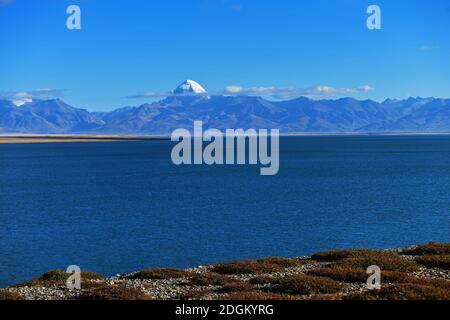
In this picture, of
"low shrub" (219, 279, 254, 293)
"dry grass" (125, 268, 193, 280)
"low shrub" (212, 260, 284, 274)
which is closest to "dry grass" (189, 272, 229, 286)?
"low shrub" (219, 279, 254, 293)

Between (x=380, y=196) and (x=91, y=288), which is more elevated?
(x=91, y=288)

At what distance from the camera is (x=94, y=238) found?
5631cm

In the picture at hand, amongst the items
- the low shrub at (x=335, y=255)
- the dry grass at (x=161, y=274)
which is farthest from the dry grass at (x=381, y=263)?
the dry grass at (x=161, y=274)

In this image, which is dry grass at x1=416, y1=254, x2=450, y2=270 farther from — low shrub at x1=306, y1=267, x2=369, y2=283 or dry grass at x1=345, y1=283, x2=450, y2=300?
dry grass at x1=345, y1=283, x2=450, y2=300

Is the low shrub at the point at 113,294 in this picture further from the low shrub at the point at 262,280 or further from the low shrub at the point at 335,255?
the low shrub at the point at 335,255

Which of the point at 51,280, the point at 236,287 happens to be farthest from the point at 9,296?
the point at 236,287

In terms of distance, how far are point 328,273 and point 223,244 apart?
27681 mm

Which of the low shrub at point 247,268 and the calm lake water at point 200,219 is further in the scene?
the calm lake water at point 200,219

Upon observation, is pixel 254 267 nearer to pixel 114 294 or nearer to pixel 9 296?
pixel 114 294

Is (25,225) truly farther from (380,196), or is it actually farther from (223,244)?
(380,196)

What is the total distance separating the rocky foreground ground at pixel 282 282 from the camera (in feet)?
67.8

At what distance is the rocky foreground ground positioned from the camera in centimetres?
2066

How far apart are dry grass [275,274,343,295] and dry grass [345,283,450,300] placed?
206 centimetres
